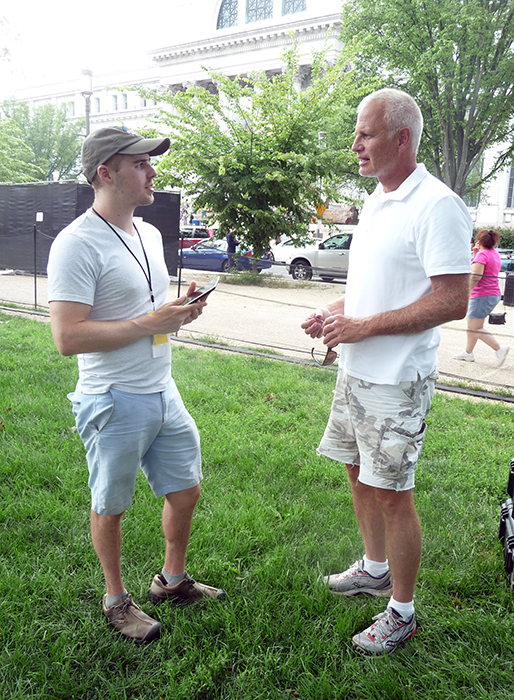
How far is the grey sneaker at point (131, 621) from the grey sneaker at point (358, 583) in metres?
0.87

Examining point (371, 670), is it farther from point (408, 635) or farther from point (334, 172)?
point (334, 172)

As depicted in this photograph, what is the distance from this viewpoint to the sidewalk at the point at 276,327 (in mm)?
7586

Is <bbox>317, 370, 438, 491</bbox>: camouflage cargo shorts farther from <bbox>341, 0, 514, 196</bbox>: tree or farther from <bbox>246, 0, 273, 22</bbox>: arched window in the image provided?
<bbox>246, 0, 273, 22</bbox>: arched window

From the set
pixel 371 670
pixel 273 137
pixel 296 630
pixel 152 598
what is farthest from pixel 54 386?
pixel 273 137

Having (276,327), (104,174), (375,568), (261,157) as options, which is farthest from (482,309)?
(261,157)

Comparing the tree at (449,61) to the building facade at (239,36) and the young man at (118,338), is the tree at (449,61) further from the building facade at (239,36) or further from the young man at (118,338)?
the young man at (118,338)

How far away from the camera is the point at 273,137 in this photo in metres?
18.5

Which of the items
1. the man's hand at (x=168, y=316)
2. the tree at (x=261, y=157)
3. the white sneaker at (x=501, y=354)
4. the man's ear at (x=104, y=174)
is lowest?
the white sneaker at (x=501, y=354)

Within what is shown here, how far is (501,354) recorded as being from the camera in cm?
766

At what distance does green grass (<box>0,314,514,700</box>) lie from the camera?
2.22 m

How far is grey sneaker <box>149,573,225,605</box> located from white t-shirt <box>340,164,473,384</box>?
1.24m

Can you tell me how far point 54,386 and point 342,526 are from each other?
351 cm

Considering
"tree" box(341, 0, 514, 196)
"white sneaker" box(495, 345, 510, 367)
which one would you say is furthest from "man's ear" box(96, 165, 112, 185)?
"tree" box(341, 0, 514, 196)

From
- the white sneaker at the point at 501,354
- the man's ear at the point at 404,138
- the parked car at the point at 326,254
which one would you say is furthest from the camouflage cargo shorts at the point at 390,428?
Answer: the parked car at the point at 326,254
